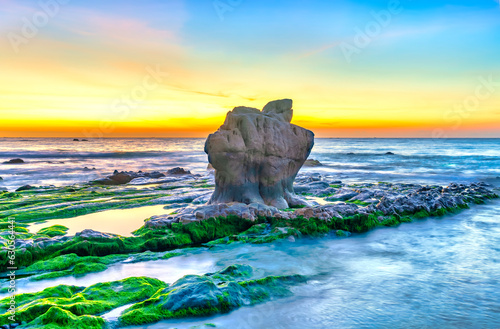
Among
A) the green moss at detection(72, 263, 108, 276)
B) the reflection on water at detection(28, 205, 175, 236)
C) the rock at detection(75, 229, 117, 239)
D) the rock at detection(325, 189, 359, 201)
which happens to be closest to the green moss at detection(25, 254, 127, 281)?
the green moss at detection(72, 263, 108, 276)

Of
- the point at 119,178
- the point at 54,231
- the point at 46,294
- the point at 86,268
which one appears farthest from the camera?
the point at 119,178

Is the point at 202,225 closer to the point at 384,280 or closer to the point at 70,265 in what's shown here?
the point at 70,265

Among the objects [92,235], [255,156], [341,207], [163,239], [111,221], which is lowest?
[111,221]

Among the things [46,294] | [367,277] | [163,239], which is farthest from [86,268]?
[367,277]

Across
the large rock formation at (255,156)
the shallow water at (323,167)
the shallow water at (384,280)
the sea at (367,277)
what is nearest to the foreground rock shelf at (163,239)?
the sea at (367,277)

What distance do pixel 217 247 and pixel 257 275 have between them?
219cm

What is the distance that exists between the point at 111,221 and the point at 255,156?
18.0ft

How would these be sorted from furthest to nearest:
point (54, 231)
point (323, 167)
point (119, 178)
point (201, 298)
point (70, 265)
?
1. point (323, 167)
2. point (119, 178)
3. point (54, 231)
4. point (70, 265)
5. point (201, 298)

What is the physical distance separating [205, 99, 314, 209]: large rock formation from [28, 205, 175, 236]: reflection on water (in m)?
2.71

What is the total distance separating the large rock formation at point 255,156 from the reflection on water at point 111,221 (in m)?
2.71

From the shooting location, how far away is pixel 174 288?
5980mm

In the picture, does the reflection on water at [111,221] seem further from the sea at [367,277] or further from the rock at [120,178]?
the rock at [120,178]

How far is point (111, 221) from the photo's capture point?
Result: 11.9 m

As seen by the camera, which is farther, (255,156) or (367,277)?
(255,156)
